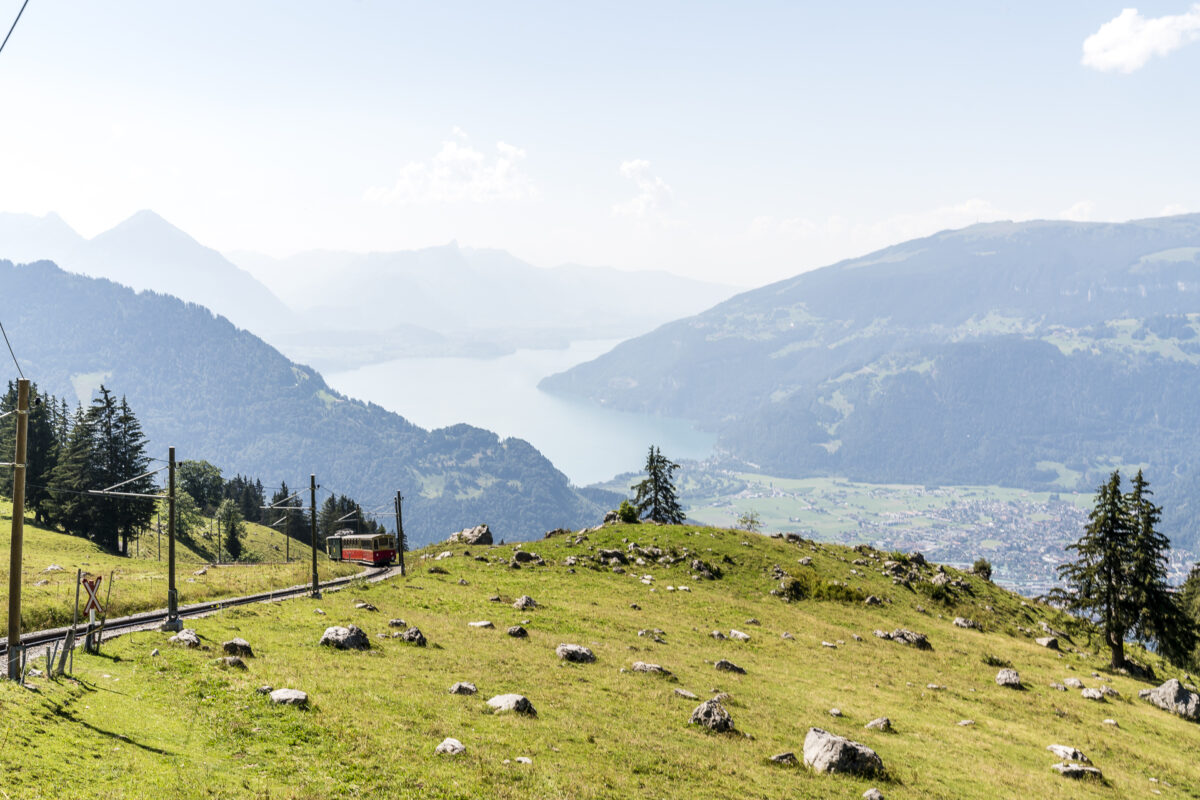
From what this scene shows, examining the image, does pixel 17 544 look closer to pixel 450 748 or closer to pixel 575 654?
pixel 450 748

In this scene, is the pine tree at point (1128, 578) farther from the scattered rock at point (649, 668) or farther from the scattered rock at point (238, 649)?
the scattered rock at point (238, 649)

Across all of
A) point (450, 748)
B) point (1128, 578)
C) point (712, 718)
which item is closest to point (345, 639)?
point (450, 748)

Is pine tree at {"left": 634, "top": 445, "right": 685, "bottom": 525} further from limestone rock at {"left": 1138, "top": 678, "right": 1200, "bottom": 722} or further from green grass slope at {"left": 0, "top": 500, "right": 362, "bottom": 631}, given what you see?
limestone rock at {"left": 1138, "top": 678, "right": 1200, "bottom": 722}

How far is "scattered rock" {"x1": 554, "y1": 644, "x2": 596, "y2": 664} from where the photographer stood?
38.1 metres

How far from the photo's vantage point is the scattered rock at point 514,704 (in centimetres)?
2712

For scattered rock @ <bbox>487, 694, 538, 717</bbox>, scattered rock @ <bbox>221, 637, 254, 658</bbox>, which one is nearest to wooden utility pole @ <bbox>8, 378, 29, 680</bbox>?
scattered rock @ <bbox>221, 637, 254, 658</bbox>

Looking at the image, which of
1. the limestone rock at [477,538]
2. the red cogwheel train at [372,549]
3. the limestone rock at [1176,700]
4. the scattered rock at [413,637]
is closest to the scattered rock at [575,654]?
the scattered rock at [413,637]

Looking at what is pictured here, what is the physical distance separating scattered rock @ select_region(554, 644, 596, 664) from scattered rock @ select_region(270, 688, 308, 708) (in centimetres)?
1634

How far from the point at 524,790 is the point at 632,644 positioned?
24.7 m

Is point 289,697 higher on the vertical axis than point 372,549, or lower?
higher

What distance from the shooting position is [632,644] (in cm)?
4394

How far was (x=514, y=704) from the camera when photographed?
2725 cm

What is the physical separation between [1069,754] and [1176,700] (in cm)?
2155

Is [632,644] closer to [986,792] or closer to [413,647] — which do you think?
[413,647]
